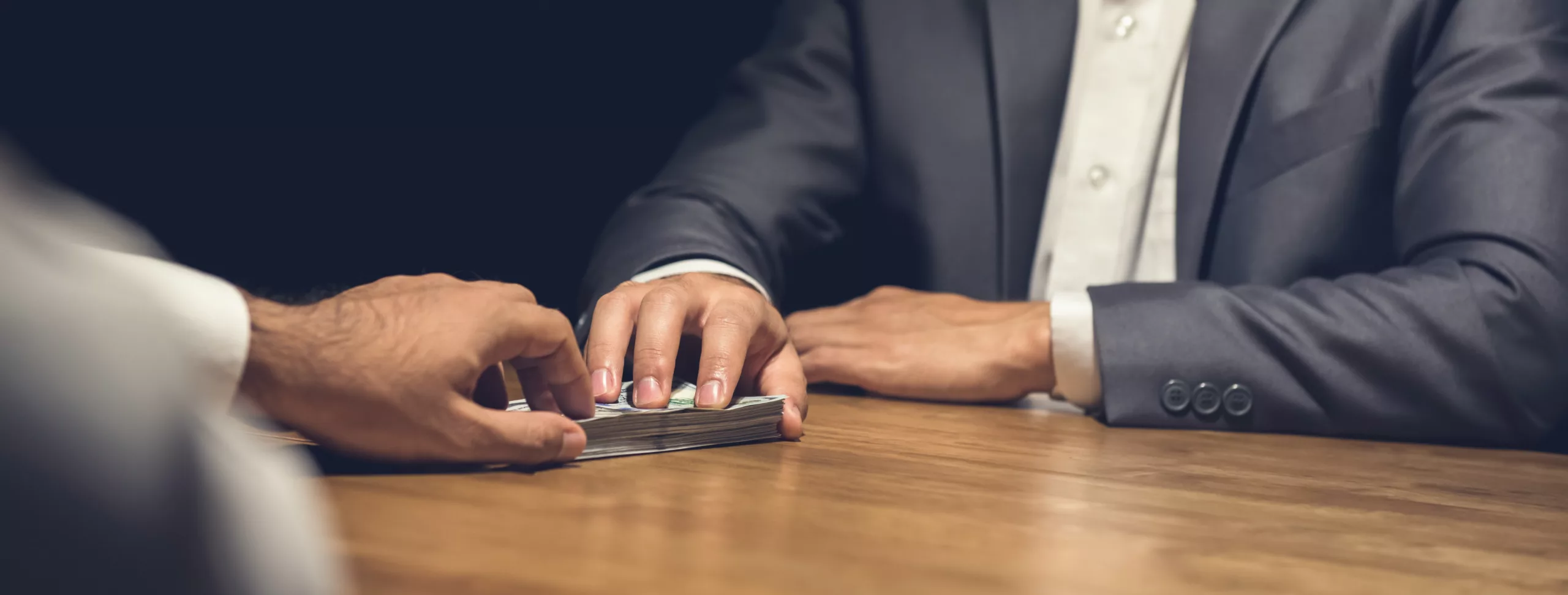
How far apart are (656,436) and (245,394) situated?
11.2 inches

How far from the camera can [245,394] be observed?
55 cm

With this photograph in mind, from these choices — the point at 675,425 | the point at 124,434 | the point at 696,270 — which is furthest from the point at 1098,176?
the point at 124,434

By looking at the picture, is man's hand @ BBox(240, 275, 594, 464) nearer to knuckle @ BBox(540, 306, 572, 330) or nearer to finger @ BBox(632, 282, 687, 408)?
knuckle @ BBox(540, 306, 572, 330)

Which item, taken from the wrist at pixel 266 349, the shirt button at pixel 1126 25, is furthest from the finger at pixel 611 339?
the shirt button at pixel 1126 25

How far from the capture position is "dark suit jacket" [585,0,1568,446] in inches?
44.1

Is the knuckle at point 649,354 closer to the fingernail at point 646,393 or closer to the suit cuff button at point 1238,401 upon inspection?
the fingernail at point 646,393

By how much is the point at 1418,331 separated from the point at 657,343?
2.55ft

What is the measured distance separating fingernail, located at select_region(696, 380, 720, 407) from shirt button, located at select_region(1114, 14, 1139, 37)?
3.31 ft

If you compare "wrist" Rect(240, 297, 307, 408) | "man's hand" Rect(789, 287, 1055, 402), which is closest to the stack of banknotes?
"wrist" Rect(240, 297, 307, 408)

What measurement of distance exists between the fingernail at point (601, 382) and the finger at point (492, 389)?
0.10 metres

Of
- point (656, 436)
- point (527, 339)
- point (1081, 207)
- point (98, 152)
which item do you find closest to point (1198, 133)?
point (1081, 207)

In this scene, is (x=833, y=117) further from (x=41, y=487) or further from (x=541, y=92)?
(x=41, y=487)

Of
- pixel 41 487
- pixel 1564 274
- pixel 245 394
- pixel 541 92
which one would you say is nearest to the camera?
pixel 41 487

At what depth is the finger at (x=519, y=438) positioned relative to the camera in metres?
0.64
